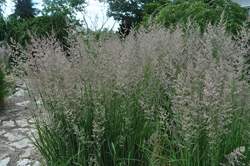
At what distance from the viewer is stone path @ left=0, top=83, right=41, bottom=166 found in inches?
166

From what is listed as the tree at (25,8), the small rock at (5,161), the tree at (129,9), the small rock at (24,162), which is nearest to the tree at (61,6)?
the tree at (129,9)

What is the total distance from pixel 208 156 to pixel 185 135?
0.21m

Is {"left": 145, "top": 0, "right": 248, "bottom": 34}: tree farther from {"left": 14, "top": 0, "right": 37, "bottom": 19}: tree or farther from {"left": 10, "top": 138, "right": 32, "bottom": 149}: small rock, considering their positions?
{"left": 14, "top": 0, "right": 37, "bottom": 19}: tree

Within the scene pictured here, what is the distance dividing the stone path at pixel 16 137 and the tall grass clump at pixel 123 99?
627 millimetres

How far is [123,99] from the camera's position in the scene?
8.91 feet

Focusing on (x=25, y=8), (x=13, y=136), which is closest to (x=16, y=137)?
(x=13, y=136)

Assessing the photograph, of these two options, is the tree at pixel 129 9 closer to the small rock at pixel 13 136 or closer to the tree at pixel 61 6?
the tree at pixel 61 6

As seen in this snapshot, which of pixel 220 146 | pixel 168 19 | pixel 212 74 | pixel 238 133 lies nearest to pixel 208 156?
pixel 220 146

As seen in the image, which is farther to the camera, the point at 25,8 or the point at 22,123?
the point at 25,8

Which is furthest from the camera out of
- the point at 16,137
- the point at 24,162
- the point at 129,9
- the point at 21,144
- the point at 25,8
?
the point at 25,8

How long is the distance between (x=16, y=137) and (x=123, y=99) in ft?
9.17

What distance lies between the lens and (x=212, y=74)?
2080 millimetres

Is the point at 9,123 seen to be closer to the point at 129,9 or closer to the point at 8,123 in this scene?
the point at 8,123

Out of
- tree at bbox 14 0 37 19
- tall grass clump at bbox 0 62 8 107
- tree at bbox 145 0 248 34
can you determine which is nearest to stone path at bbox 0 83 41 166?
tall grass clump at bbox 0 62 8 107
